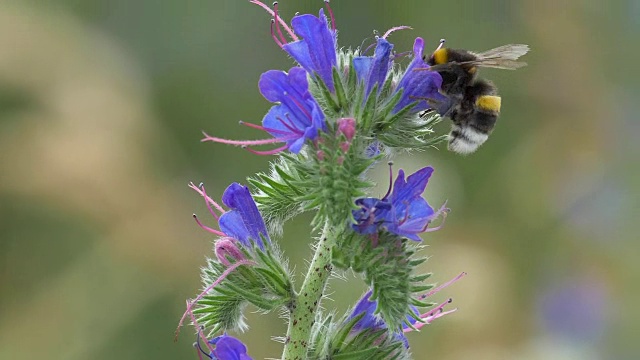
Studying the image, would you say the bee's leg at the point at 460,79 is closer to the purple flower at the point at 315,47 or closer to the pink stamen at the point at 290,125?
the purple flower at the point at 315,47

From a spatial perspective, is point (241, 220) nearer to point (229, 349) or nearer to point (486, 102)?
point (229, 349)

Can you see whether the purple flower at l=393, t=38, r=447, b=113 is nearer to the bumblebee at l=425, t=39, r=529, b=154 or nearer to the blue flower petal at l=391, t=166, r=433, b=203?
the bumblebee at l=425, t=39, r=529, b=154

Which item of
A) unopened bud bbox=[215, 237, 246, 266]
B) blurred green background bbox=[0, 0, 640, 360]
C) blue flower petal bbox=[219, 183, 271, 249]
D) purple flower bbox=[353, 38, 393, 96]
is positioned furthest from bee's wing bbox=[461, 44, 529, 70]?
blurred green background bbox=[0, 0, 640, 360]

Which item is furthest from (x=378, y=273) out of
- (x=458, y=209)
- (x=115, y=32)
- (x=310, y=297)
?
(x=115, y=32)

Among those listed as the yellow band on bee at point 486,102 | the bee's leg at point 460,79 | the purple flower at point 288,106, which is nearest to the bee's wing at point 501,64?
the bee's leg at point 460,79

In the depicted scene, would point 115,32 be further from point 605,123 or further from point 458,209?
point 605,123

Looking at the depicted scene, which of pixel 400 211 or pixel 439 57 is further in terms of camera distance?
pixel 439 57

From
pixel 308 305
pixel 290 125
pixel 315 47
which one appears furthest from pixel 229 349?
pixel 315 47
